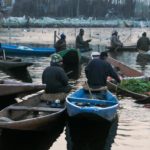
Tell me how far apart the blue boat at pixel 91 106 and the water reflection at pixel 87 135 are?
42cm

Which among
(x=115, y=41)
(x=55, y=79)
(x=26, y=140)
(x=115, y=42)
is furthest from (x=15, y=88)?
(x=115, y=41)

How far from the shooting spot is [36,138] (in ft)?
41.4

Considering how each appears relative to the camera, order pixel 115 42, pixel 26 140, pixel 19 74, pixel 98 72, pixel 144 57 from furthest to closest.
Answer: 1. pixel 115 42
2. pixel 144 57
3. pixel 19 74
4. pixel 98 72
5. pixel 26 140

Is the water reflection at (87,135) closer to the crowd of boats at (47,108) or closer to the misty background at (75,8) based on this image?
the crowd of boats at (47,108)

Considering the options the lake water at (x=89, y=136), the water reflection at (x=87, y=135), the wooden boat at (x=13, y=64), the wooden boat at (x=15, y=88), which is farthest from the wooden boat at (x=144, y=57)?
the water reflection at (x=87, y=135)

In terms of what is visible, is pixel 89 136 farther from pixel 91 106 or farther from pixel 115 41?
pixel 115 41

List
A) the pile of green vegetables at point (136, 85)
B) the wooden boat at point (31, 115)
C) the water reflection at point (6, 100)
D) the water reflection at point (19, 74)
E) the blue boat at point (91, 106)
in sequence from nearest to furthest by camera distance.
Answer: the wooden boat at point (31, 115) → the blue boat at point (91, 106) → the water reflection at point (6, 100) → the pile of green vegetables at point (136, 85) → the water reflection at point (19, 74)

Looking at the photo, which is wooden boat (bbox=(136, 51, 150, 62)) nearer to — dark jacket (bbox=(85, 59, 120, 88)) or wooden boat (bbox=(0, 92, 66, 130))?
dark jacket (bbox=(85, 59, 120, 88))

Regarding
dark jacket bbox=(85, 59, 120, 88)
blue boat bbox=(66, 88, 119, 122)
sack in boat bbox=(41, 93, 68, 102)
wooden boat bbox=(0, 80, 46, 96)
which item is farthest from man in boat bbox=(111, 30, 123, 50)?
sack in boat bbox=(41, 93, 68, 102)

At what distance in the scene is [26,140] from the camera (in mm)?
12367

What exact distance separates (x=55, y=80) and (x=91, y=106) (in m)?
1.45

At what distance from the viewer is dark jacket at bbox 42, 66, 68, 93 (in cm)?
1408

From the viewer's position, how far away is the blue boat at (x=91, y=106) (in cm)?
1225

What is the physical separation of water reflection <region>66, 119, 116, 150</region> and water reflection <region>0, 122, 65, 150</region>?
476 millimetres
